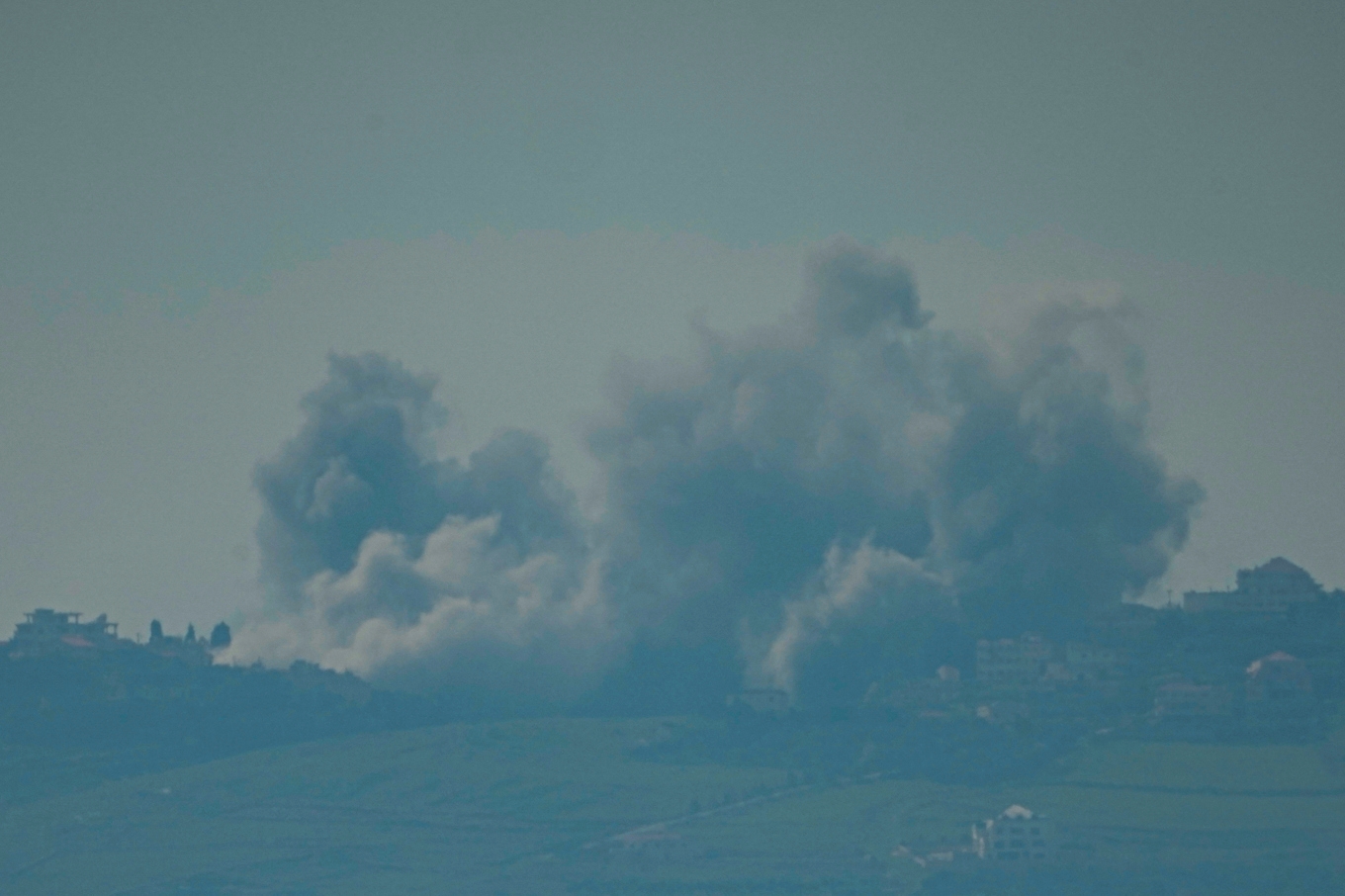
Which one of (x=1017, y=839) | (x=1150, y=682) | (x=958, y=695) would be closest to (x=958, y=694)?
(x=958, y=695)

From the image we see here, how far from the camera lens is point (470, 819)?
467 feet

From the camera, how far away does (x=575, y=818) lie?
141m

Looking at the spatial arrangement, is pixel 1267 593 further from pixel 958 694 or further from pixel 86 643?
pixel 86 643

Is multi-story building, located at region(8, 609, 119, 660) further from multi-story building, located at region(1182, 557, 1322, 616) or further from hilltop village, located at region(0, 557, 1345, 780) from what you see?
multi-story building, located at region(1182, 557, 1322, 616)

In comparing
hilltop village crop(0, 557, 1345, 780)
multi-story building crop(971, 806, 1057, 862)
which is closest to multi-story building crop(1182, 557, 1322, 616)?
hilltop village crop(0, 557, 1345, 780)

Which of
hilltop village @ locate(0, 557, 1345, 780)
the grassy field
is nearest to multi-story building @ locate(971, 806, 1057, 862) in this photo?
the grassy field

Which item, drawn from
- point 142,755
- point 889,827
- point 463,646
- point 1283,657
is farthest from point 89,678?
point 1283,657

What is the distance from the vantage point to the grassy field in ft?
445

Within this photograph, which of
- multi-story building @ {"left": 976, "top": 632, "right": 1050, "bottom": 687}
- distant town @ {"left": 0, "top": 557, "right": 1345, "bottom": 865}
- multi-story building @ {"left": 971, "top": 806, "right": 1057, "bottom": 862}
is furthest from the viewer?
multi-story building @ {"left": 976, "top": 632, "right": 1050, "bottom": 687}

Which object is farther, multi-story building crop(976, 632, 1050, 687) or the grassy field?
multi-story building crop(976, 632, 1050, 687)

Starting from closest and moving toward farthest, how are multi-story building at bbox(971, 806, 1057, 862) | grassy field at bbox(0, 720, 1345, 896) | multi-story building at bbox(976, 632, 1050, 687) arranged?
multi-story building at bbox(971, 806, 1057, 862) < grassy field at bbox(0, 720, 1345, 896) < multi-story building at bbox(976, 632, 1050, 687)

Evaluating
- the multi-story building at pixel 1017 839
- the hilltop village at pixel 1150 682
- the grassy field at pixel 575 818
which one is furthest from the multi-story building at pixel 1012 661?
the multi-story building at pixel 1017 839

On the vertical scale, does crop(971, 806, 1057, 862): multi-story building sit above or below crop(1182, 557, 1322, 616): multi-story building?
below

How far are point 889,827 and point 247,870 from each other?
22.5 m
